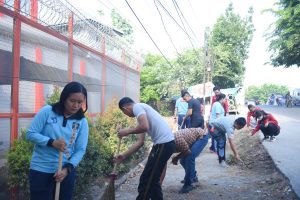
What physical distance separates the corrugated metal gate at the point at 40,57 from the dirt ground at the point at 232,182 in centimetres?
211

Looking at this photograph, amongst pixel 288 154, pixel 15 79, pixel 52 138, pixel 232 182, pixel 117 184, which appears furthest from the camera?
pixel 288 154

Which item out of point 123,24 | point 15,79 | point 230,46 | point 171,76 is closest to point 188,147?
point 15,79

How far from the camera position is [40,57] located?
5621 millimetres

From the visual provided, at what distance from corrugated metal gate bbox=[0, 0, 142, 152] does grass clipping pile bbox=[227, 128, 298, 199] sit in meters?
3.87

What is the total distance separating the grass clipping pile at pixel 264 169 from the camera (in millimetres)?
5602

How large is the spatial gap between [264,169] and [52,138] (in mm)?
5811

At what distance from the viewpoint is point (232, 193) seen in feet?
19.4

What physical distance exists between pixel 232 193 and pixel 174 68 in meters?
23.1

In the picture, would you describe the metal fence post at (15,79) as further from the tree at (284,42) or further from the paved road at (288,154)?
the tree at (284,42)

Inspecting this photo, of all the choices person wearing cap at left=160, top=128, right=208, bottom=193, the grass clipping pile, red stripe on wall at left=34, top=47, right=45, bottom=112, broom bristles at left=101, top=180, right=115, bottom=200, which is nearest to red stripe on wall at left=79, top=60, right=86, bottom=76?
red stripe on wall at left=34, top=47, right=45, bottom=112

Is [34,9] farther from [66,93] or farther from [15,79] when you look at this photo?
[66,93]

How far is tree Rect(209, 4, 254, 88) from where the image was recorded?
105 feet

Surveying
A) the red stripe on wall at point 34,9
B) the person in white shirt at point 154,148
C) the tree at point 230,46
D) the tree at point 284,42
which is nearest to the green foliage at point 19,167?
the person in white shirt at point 154,148

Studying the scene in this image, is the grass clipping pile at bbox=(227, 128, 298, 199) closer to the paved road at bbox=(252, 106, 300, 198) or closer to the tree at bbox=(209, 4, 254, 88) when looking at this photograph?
the paved road at bbox=(252, 106, 300, 198)
